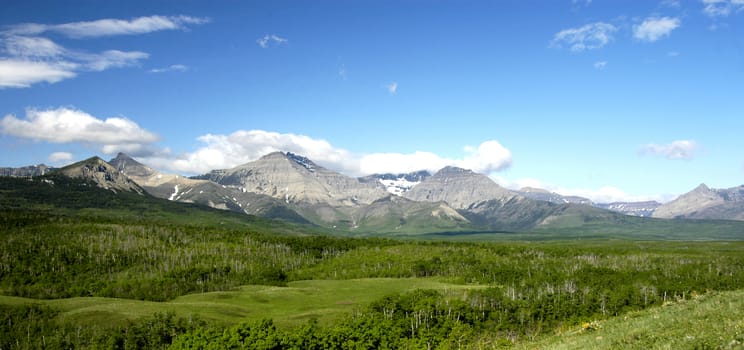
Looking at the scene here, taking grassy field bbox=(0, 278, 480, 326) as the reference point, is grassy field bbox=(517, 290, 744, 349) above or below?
above

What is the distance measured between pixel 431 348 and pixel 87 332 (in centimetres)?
8607

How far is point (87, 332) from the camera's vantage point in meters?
134

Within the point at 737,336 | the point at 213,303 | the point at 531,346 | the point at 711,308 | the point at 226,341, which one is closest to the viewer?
the point at 737,336

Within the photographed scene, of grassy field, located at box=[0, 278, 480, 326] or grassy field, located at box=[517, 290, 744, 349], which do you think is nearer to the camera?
grassy field, located at box=[517, 290, 744, 349]

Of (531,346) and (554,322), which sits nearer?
(531,346)

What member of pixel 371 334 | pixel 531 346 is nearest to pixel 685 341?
pixel 531 346

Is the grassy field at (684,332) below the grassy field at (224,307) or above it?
above

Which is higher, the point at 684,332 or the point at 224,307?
the point at 684,332

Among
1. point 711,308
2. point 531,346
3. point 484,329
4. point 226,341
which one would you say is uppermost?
point 711,308

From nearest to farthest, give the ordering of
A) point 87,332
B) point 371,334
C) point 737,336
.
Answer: point 737,336
point 371,334
point 87,332

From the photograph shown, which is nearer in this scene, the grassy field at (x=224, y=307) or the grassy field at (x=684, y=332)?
the grassy field at (x=684, y=332)

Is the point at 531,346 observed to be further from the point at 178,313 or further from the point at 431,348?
the point at 178,313

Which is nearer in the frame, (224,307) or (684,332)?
(684,332)

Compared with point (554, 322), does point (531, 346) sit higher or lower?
higher
